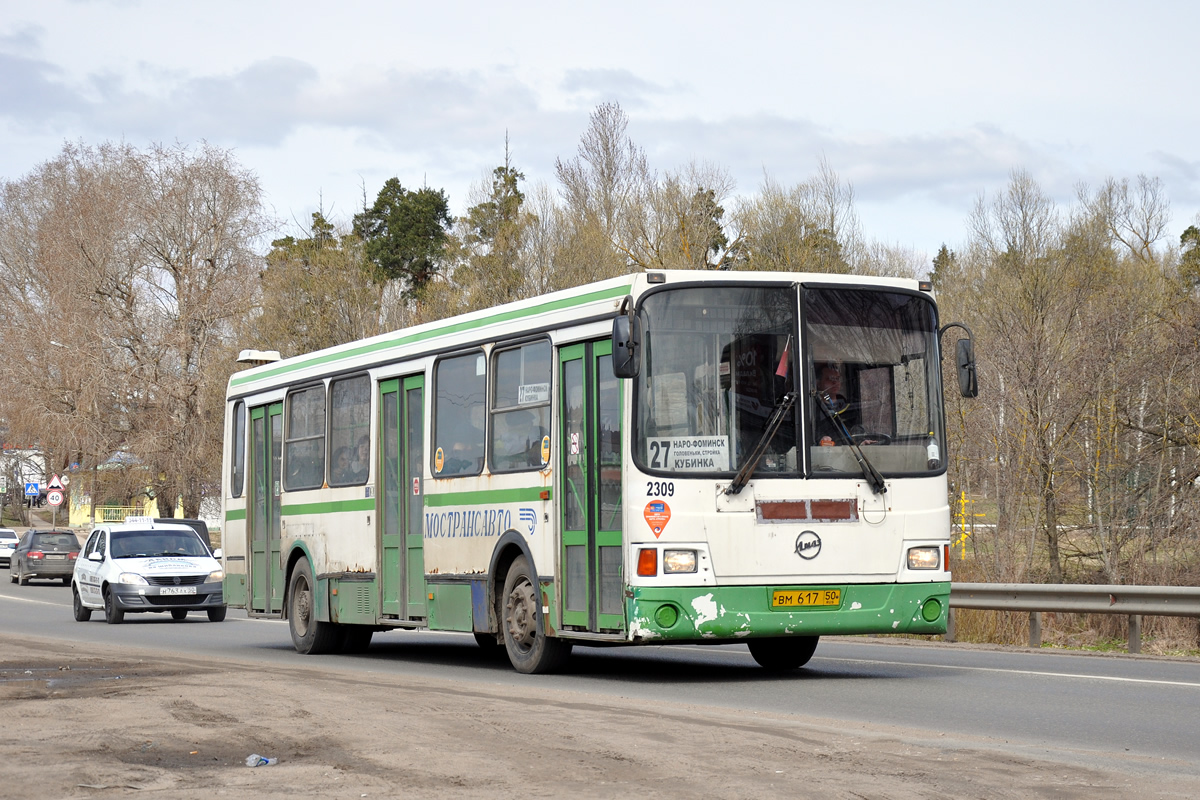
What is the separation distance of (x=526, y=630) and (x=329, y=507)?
4.33 meters

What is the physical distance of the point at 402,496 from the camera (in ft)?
53.3

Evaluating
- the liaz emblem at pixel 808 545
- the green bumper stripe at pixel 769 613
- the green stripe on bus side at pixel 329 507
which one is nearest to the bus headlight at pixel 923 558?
the green bumper stripe at pixel 769 613

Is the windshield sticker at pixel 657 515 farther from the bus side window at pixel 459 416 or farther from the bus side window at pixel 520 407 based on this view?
the bus side window at pixel 459 416

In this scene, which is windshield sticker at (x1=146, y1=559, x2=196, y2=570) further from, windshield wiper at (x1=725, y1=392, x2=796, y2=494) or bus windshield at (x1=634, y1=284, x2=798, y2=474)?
windshield wiper at (x1=725, y1=392, x2=796, y2=494)

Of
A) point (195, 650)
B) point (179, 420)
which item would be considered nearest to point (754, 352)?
point (195, 650)

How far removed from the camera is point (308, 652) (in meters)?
18.2

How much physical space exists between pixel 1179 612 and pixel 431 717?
358 inches

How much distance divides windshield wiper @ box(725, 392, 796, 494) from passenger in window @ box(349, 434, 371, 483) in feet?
17.9

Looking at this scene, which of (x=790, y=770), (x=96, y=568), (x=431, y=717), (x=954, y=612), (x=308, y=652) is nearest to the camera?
(x=790, y=770)

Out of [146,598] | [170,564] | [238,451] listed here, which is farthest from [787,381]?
[170,564]

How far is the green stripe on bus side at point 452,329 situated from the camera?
13.2m

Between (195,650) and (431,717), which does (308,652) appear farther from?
(431,717)

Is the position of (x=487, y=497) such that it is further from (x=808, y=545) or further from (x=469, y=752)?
(x=469, y=752)

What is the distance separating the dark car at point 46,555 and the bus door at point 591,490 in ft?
114
